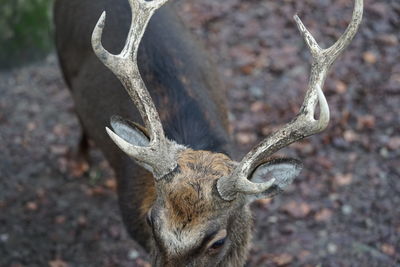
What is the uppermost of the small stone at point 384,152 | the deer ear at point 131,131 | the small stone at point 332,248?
the deer ear at point 131,131

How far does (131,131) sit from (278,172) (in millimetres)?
967

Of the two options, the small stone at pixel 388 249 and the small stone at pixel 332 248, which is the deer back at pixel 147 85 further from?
the small stone at pixel 388 249

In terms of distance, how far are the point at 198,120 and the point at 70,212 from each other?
2241 millimetres

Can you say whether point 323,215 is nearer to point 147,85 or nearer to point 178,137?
point 178,137

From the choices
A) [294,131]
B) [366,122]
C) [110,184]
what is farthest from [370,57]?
[294,131]

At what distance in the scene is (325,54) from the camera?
3773mm

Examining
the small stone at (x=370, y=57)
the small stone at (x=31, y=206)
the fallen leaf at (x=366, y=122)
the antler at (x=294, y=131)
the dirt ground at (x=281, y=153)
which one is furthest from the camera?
the small stone at (x=370, y=57)

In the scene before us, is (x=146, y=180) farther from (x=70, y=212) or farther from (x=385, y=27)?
(x=385, y=27)

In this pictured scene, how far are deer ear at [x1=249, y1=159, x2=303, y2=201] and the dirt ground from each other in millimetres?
1804

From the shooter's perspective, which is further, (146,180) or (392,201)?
(392,201)

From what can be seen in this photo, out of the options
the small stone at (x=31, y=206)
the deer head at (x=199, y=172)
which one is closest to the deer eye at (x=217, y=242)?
the deer head at (x=199, y=172)

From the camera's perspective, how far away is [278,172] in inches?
154

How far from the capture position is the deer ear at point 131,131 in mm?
4051

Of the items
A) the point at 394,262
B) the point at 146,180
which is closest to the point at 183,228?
the point at 146,180
